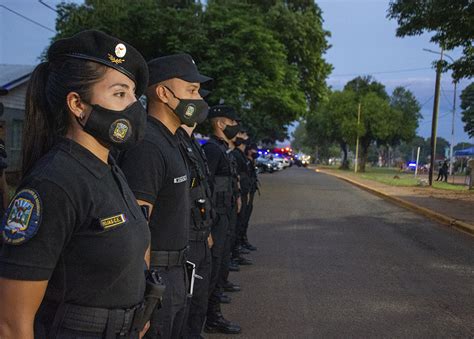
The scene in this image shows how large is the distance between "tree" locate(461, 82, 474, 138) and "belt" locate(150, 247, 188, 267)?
67828mm

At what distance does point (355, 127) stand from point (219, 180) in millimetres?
49737

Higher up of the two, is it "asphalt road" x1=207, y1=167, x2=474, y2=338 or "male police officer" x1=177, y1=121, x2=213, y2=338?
"male police officer" x1=177, y1=121, x2=213, y2=338

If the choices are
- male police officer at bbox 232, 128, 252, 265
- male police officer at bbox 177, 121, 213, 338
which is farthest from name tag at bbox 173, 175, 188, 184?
male police officer at bbox 232, 128, 252, 265

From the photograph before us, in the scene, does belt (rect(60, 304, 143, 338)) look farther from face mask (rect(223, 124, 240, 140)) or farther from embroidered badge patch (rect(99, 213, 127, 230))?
face mask (rect(223, 124, 240, 140))

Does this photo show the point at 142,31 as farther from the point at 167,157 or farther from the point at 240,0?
the point at 167,157

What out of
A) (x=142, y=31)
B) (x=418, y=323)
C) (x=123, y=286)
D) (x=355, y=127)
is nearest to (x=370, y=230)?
(x=418, y=323)

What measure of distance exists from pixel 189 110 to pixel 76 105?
4.39ft

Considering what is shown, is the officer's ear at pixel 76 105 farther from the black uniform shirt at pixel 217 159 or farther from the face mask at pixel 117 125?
the black uniform shirt at pixel 217 159

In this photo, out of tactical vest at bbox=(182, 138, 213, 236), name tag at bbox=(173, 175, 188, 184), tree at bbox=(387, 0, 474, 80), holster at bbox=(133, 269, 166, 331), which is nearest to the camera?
holster at bbox=(133, 269, 166, 331)

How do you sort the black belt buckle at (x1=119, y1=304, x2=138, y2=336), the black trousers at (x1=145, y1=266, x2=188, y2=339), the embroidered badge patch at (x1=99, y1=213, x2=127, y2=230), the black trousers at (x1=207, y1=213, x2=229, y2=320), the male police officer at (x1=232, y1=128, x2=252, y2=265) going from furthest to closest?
the male police officer at (x1=232, y1=128, x2=252, y2=265)
the black trousers at (x1=207, y1=213, x2=229, y2=320)
the black trousers at (x1=145, y1=266, x2=188, y2=339)
the black belt buckle at (x1=119, y1=304, x2=138, y2=336)
the embroidered badge patch at (x1=99, y1=213, x2=127, y2=230)

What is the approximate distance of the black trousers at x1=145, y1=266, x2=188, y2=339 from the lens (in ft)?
8.07

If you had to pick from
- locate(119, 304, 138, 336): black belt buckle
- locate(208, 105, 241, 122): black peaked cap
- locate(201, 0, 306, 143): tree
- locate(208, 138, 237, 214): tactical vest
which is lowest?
locate(119, 304, 138, 336): black belt buckle

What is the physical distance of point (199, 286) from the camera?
135 inches

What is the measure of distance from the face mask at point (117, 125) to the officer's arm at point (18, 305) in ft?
1.75
